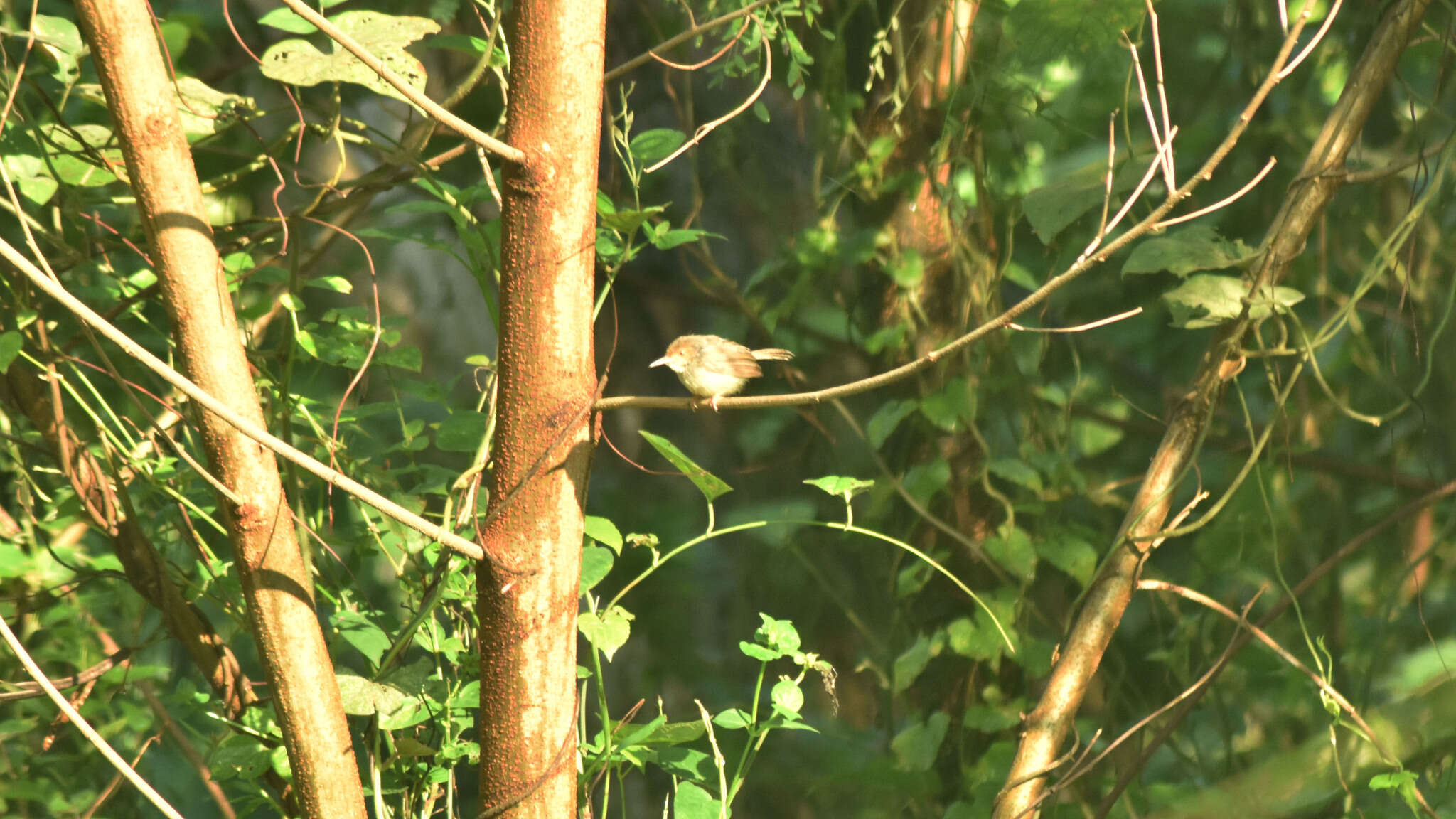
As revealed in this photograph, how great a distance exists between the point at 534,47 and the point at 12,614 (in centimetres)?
144

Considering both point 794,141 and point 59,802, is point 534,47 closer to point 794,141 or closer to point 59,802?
point 794,141

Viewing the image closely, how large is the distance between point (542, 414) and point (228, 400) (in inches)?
13.8

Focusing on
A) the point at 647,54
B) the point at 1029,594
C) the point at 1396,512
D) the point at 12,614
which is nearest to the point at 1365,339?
the point at 1396,512

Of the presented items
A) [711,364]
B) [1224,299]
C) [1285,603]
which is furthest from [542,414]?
[1285,603]

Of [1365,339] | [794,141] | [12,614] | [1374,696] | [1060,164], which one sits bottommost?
[1374,696]

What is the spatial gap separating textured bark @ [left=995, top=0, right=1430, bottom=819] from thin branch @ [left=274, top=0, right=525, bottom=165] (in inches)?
38.4

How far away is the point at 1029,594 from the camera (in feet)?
6.43

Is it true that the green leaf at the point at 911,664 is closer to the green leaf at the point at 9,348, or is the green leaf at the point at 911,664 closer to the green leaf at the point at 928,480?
the green leaf at the point at 928,480

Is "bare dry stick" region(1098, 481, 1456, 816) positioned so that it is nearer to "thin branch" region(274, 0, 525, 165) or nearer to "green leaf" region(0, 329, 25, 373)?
"thin branch" region(274, 0, 525, 165)

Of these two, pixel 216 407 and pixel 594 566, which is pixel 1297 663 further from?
pixel 216 407

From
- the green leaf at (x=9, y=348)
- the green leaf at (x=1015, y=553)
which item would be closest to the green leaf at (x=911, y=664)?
the green leaf at (x=1015, y=553)

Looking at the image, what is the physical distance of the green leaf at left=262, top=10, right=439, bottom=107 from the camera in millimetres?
1350

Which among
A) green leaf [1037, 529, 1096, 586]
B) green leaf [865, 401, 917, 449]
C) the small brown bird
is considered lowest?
green leaf [1037, 529, 1096, 586]

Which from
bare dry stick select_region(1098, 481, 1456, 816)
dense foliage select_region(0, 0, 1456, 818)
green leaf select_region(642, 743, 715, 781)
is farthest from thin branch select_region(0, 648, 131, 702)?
bare dry stick select_region(1098, 481, 1456, 816)
